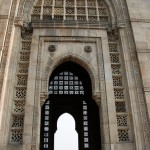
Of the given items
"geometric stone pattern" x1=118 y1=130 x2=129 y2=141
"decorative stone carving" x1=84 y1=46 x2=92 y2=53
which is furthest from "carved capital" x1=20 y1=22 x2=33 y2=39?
"geometric stone pattern" x1=118 y1=130 x2=129 y2=141

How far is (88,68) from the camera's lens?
9.98 meters

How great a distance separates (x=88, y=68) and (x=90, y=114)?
374 cm

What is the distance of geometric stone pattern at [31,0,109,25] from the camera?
1134 centimetres

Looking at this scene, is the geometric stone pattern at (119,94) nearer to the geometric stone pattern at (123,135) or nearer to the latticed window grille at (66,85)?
the geometric stone pattern at (123,135)

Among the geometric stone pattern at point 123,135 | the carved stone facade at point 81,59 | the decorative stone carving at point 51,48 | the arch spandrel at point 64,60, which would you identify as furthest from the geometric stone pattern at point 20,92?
the geometric stone pattern at point 123,135

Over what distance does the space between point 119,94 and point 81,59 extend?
2.05 metres

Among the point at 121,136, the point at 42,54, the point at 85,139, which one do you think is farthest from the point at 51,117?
the point at 121,136

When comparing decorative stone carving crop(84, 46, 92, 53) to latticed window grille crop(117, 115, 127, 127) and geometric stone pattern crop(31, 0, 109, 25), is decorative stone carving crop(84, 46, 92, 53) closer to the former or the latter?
geometric stone pattern crop(31, 0, 109, 25)

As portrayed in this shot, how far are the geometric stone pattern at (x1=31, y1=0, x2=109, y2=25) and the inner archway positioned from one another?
2.21 m

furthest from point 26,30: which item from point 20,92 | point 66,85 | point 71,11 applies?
point 66,85

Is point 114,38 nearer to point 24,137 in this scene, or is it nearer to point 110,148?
point 110,148

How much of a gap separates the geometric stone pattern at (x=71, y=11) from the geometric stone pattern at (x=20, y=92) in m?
1.40

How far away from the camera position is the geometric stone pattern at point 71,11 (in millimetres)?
11336

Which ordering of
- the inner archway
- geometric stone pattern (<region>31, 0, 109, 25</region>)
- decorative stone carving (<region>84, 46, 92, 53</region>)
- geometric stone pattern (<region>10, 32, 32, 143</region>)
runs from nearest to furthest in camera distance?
geometric stone pattern (<region>10, 32, 32, 143</region>)
decorative stone carving (<region>84, 46, 92, 53</region>)
geometric stone pattern (<region>31, 0, 109, 25</region>)
the inner archway
